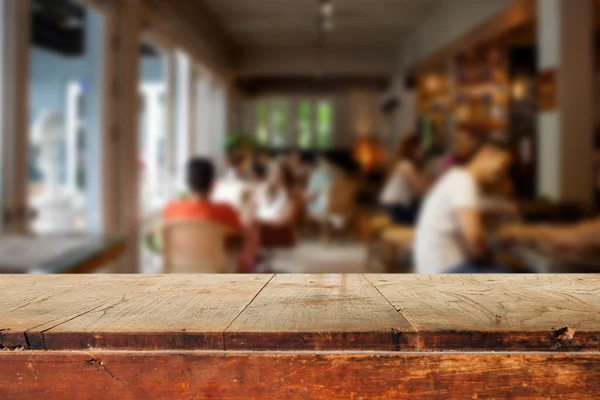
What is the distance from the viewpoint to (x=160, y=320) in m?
0.88

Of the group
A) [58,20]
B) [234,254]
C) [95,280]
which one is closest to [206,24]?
[58,20]

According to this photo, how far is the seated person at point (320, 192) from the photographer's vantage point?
26.8ft

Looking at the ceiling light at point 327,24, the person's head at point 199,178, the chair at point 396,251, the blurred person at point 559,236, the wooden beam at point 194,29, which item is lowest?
the chair at point 396,251

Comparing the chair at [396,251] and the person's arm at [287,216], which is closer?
the chair at [396,251]

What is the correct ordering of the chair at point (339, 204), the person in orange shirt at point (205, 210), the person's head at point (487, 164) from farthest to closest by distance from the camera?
the chair at point (339, 204), the person in orange shirt at point (205, 210), the person's head at point (487, 164)

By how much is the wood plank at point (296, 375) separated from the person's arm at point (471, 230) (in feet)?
7.70

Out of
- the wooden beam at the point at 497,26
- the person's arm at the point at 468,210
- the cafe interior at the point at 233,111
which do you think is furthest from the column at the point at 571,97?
the person's arm at the point at 468,210

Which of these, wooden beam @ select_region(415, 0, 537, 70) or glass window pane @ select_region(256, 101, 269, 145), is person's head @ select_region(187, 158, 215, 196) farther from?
glass window pane @ select_region(256, 101, 269, 145)

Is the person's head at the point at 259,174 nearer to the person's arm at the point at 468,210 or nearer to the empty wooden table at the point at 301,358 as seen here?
the person's arm at the point at 468,210

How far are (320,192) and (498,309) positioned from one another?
7.32m

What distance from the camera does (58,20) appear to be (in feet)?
13.7

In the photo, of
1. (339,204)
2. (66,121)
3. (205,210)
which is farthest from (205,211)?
(339,204)

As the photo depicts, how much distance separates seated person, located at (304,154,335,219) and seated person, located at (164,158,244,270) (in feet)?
14.6

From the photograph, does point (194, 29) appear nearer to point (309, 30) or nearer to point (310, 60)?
point (309, 30)
